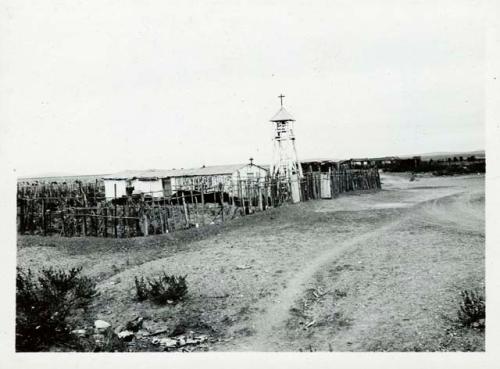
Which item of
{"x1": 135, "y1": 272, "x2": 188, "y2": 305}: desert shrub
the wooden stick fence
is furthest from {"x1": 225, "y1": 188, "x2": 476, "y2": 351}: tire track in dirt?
the wooden stick fence

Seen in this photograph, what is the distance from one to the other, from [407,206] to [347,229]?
4.48m

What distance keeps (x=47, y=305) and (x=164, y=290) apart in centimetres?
199

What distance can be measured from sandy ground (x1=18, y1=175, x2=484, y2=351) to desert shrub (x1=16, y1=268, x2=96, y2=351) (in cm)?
41

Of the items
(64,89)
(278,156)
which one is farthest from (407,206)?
(64,89)

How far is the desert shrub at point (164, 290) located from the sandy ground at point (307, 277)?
0.57ft

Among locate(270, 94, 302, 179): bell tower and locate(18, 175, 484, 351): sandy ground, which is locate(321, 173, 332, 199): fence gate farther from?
locate(18, 175, 484, 351): sandy ground

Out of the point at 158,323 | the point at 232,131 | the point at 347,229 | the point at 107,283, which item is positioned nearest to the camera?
the point at 158,323

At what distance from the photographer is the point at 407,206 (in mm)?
15352

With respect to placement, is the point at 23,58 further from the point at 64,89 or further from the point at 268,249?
the point at 268,249

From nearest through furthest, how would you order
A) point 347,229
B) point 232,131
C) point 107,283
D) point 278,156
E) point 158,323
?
point 158,323 → point 107,283 → point 347,229 → point 232,131 → point 278,156

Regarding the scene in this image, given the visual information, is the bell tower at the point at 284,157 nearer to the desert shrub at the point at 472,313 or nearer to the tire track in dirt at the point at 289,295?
the tire track in dirt at the point at 289,295

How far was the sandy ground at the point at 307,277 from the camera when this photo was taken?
6832 mm

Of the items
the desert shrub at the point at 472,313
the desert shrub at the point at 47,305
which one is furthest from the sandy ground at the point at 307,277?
the desert shrub at the point at 47,305

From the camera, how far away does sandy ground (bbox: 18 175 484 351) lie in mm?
6832
